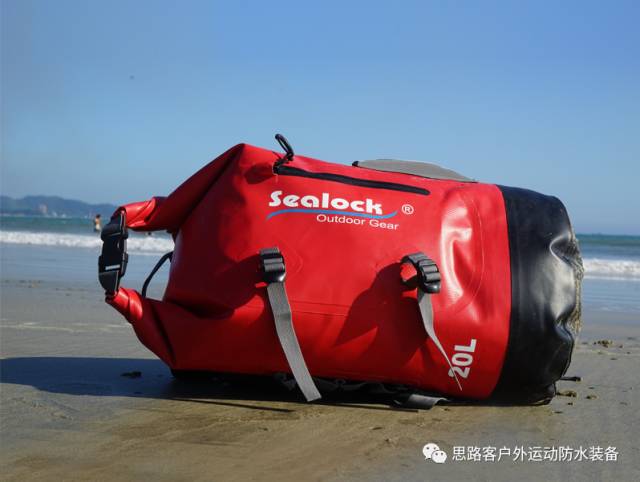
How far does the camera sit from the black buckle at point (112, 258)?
2570mm

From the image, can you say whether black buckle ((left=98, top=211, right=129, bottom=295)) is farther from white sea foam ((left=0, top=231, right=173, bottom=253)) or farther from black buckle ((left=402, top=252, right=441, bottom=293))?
white sea foam ((left=0, top=231, right=173, bottom=253))

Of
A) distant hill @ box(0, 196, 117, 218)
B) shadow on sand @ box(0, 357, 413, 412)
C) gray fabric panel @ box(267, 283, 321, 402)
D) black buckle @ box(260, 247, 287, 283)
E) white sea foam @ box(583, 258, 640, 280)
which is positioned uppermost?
black buckle @ box(260, 247, 287, 283)

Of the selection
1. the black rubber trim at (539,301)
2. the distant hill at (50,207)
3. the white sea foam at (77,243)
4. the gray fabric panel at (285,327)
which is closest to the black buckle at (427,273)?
the black rubber trim at (539,301)

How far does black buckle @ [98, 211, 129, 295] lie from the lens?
101 inches

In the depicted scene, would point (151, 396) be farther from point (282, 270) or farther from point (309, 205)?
point (309, 205)

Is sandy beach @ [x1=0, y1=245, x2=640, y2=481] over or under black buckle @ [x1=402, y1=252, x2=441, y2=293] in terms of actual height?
under

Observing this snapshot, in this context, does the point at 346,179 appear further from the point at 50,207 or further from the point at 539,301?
the point at 50,207

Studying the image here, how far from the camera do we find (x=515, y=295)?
2.59 meters

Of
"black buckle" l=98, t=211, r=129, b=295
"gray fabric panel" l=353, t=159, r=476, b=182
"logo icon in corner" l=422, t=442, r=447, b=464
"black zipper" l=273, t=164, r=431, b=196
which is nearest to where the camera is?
"logo icon in corner" l=422, t=442, r=447, b=464

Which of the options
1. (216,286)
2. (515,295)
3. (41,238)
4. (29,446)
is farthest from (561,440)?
(41,238)

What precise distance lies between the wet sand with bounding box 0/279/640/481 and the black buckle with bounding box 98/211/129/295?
0.49 m

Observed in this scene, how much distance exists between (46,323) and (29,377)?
1646 mm

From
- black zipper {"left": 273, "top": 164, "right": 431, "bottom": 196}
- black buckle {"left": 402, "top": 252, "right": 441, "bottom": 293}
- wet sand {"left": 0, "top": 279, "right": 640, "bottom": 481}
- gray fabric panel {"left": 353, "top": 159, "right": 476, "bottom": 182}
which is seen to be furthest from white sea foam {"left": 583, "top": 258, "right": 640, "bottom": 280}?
black buckle {"left": 402, "top": 252, "right": 441, "bottom": 293}

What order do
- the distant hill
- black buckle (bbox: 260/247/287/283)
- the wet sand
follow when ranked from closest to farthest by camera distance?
the wet sand
black buckle (bbox: 260/247/287/283)
the distant hill
